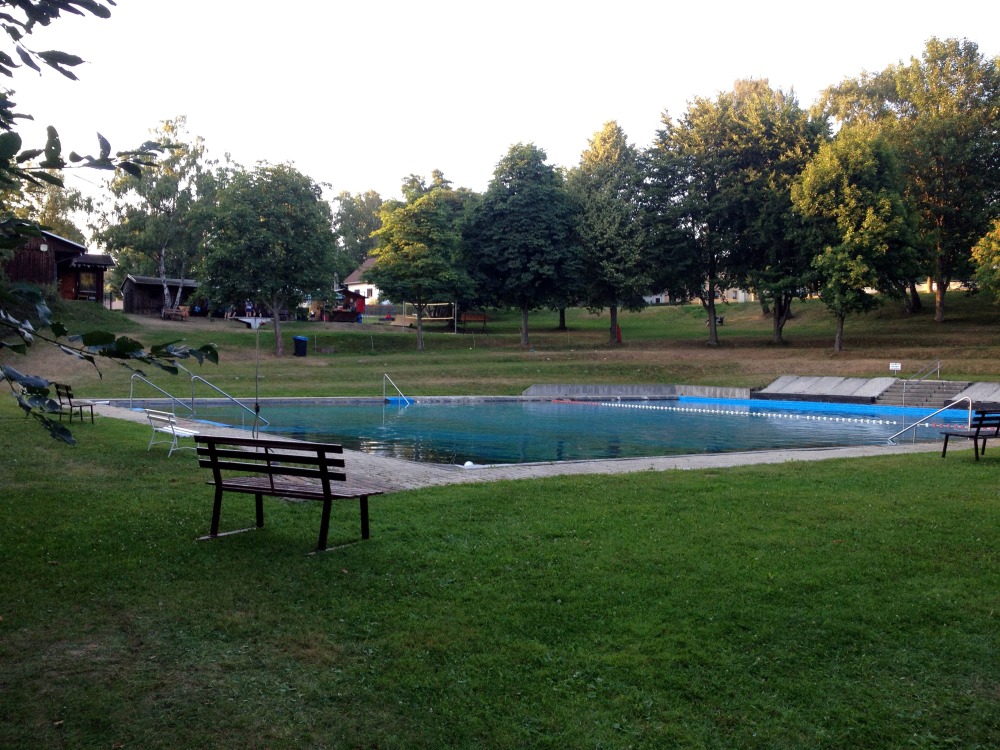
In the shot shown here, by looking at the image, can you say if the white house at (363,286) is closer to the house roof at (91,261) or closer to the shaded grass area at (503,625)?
the house roof at (91,261)

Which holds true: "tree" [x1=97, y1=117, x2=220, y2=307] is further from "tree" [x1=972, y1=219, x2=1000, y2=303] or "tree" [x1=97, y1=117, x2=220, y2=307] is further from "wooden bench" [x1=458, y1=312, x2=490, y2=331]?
"tree" [x1=972, y1=219, x2=1000, y2=303]

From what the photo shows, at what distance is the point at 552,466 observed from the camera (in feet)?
39.3

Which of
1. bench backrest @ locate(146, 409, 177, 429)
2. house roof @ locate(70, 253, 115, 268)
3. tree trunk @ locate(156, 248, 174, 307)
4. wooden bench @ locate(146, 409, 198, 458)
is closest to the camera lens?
wooden bench @ locate(146, 409, 198, 458)

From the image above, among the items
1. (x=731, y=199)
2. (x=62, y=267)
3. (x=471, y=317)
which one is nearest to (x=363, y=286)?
(x=471, y=317)

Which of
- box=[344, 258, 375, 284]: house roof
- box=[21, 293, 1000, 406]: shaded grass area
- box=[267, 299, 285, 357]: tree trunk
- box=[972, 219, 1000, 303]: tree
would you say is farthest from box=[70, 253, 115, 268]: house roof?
box=[972, 219, 1000, 303]: tree

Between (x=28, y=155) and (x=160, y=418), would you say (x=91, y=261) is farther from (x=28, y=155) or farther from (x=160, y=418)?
(x=28, y=155)

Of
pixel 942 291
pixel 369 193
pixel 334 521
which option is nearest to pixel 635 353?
→ pixel 942 291

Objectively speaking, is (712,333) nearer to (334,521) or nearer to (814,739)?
(334,521)

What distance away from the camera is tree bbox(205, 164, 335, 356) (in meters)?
40.5

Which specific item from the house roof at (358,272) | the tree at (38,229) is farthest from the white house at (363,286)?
the tree at (38,229)

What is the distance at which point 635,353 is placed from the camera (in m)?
41.4

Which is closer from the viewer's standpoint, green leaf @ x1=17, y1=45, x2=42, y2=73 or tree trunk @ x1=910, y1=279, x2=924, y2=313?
green leaf @ x1=17, y1=45, x2=42, y2=73

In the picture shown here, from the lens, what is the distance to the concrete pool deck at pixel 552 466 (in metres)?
10.5

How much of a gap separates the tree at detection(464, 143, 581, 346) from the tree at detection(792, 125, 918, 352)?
1326 cm
